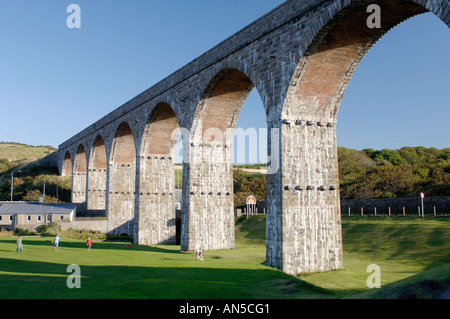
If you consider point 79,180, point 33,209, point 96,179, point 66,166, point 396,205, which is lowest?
point 33,209

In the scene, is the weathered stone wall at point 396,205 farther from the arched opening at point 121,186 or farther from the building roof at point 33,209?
the building roof at point 33,209

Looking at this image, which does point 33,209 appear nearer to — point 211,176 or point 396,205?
point 211,176

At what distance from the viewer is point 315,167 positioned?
1560 centimetres

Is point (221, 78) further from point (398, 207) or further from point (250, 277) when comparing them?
point (398, 207)

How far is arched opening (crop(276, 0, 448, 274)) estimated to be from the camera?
47.6 ft

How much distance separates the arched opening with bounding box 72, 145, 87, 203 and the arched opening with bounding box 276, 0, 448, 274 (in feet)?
A: 132

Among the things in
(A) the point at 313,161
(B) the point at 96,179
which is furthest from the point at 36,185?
(A) the point at 313,161

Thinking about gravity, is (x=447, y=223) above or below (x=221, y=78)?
below

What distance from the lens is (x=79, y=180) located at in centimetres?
5134

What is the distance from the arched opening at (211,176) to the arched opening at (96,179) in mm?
22054

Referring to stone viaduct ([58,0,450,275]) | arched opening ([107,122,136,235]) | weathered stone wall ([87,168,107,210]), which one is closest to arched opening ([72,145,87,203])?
weathered stone wall ([87,168,107,210])

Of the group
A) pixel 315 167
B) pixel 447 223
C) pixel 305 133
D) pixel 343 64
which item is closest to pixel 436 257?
pixel 447 223

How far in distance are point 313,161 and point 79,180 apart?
4185 cm
